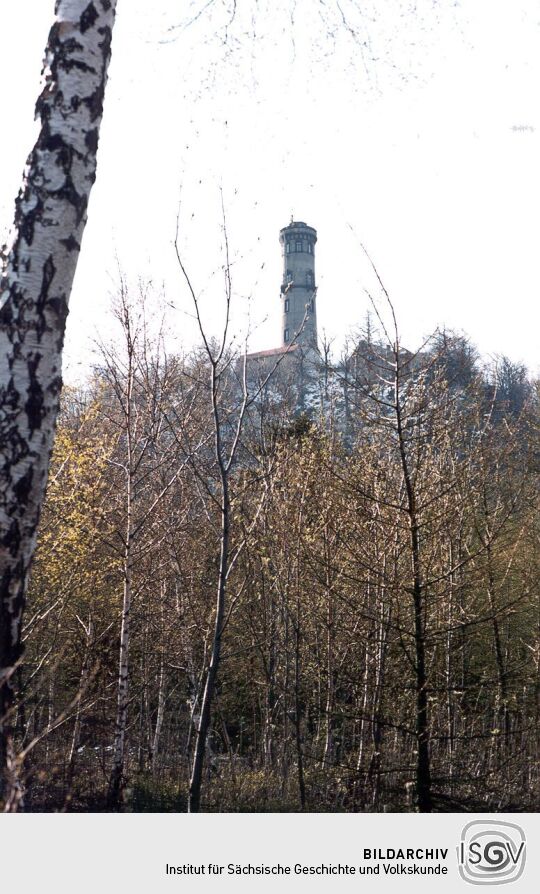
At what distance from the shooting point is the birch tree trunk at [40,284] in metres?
2.49

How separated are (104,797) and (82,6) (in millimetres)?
9723

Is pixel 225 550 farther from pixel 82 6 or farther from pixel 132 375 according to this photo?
pixel 132 375

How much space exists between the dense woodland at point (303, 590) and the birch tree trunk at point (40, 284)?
268 centimetres

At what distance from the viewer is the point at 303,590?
9852mm

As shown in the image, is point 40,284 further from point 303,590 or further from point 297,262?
point 297,262

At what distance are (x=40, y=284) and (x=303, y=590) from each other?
7812 millimetres

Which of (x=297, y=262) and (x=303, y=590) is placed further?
(x=297, y=262)

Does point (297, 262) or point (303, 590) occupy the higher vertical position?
point (297, 262)

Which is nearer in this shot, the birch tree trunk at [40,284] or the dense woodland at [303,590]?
the birch tree trunk at [40,284]
